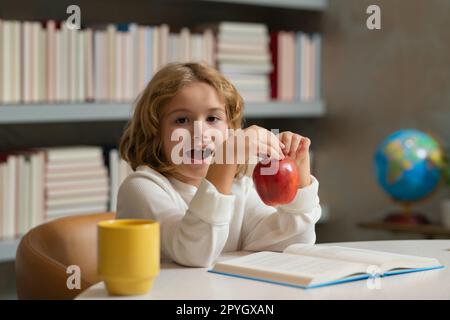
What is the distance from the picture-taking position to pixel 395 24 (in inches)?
110

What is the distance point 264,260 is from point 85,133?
1799mm

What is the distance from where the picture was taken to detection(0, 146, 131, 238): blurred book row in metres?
2.31

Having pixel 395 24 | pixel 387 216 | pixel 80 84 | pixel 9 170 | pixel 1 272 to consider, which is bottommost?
pixel 1 272

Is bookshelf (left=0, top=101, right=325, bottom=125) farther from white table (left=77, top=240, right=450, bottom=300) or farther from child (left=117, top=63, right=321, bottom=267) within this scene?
white table (left=77, top=240, right=450, bottom=300)

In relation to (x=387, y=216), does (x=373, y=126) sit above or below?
above

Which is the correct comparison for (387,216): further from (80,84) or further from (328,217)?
(80,84)

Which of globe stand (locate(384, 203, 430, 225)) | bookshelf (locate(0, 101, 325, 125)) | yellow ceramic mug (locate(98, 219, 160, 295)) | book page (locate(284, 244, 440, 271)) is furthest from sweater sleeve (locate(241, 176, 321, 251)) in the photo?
globe stand (locate(384, 203, 430, 225))

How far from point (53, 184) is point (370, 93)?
1.23 metres

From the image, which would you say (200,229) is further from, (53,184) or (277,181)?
(53,184)

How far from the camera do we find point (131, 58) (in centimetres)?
250

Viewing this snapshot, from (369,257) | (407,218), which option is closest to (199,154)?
(369,257)
